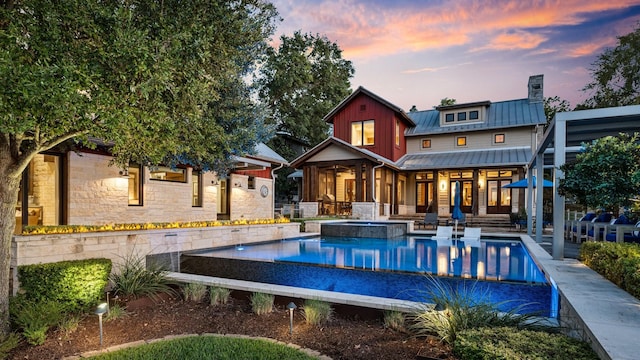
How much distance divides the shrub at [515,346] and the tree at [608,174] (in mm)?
4021

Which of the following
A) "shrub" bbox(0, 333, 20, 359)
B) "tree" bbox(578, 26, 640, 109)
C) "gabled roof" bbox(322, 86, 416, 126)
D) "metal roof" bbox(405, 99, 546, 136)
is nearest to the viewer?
"shrub" bbox(0, 333, 20, 359)

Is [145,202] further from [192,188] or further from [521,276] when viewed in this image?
[521,276]

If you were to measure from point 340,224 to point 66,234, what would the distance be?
33.9 ft

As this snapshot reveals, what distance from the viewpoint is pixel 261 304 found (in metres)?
5.12

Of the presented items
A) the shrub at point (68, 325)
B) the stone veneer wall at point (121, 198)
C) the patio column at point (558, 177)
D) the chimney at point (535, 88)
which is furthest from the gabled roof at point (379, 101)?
the shrub at point (68, 325)

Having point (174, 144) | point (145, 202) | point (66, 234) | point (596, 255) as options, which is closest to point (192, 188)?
point (145, 202)

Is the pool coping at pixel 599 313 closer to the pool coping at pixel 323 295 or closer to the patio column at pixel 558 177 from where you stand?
the patio column at pixel 558 177

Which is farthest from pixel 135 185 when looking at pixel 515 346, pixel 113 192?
pixel 515 346

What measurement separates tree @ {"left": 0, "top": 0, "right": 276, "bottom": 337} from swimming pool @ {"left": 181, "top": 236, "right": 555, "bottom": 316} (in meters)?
3.29

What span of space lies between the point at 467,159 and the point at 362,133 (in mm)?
6356

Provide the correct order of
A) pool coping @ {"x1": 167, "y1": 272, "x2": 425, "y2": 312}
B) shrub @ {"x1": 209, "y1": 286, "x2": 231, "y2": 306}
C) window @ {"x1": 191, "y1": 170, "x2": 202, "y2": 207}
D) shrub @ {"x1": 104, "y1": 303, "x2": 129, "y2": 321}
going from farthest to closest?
window @ {"x1": 191, "y1": 170, "x2": 202, "y2": 207} → shrub @ {"x1": 209, "y1": 286, "x2": 231, "y2": 306} → shrub @ {"x1": 104, "y1": 303, "x2": 129, "y2": 321} → pool coping @ {"x1": 167, "y1": 272, "x2": 425, "y2": 312}

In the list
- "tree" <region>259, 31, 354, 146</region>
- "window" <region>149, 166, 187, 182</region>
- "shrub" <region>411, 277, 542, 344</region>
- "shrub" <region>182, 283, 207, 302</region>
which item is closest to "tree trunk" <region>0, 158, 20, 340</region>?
"shrub" <region>182, 283, 207, 302</region>

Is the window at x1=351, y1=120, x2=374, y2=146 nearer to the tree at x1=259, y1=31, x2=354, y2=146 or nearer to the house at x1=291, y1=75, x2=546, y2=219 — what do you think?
the house at x1=291, y1=75, x2=546, y2=219

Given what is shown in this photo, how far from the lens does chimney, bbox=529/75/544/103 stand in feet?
71.1
